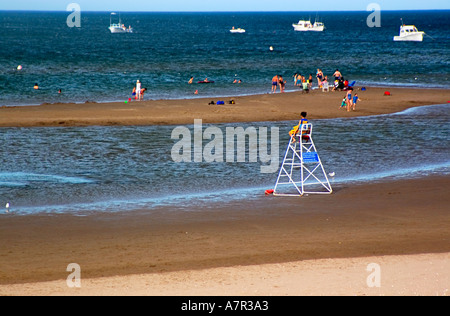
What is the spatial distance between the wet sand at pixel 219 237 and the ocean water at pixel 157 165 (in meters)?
1.19

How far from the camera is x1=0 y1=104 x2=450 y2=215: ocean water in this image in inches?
635

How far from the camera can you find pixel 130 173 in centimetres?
1920

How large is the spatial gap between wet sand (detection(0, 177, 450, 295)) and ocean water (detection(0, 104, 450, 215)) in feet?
3.91

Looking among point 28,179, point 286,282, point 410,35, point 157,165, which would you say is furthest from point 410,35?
point 286,282

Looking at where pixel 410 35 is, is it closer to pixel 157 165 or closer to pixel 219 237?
pixel 157 165

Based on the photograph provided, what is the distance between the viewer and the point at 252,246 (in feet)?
39.7

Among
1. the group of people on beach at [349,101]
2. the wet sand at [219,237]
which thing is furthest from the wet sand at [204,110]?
the wet sand at [219,237]

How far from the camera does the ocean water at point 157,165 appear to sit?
16125 mm

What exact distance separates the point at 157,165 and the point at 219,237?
26.3 feet

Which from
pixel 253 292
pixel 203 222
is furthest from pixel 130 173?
pixel 253 292

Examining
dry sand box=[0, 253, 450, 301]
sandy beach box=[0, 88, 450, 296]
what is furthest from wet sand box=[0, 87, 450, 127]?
dry sand box=[0, 253, 450, 301]

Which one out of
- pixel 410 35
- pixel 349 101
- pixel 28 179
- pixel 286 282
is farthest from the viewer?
pixel 410 35
